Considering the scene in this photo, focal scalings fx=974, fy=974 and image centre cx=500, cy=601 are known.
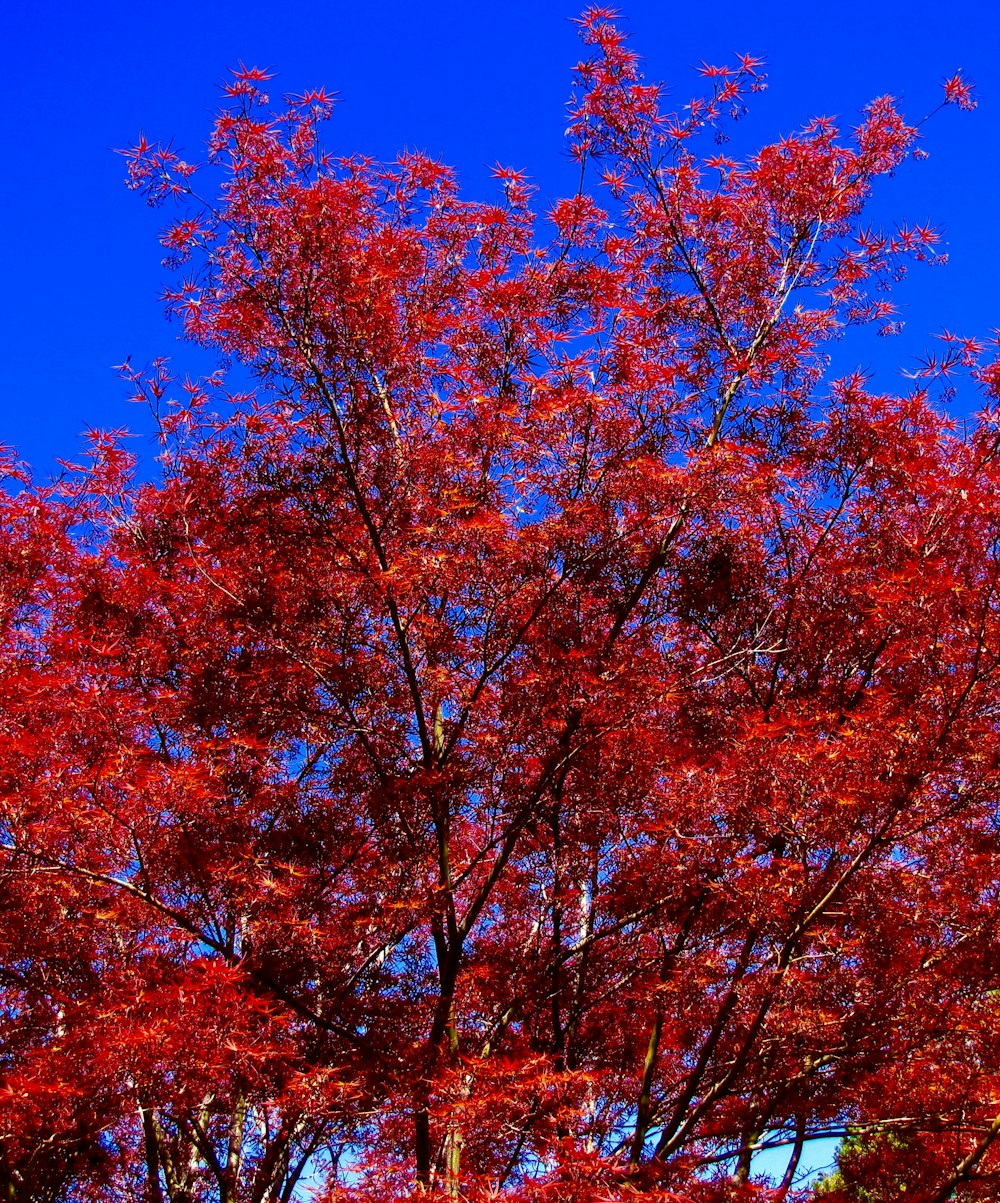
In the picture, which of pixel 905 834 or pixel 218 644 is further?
pixel 218 644

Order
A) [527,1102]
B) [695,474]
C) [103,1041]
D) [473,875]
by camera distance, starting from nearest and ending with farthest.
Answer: [103,1041] < [527,1102] < [695,474] < [473,875]

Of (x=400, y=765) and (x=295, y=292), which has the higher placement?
(x=295, y=292)

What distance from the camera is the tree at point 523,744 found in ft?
17.5

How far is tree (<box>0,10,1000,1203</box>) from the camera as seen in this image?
17.5 feet

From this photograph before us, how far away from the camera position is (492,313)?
733 centimetres

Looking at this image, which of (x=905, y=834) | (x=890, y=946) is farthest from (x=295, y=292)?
(x=890, y=946)

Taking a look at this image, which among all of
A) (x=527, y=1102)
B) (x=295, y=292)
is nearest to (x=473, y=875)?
(x=527, y=1102)

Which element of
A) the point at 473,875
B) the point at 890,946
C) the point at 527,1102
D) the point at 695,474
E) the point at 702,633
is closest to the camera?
the point at 527,1102

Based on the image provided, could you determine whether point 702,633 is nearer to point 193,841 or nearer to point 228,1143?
point 193,841

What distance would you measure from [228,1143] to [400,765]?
2.85 m

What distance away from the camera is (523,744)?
6.38m

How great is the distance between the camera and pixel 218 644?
7188mm

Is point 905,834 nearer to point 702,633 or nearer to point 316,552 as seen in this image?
point 702,633

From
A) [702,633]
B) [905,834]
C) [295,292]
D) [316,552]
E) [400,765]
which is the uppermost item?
[295,292]
